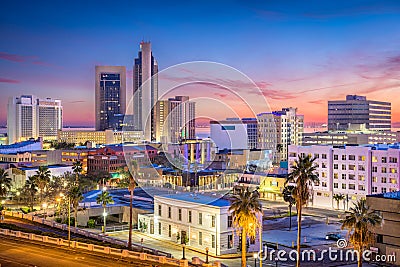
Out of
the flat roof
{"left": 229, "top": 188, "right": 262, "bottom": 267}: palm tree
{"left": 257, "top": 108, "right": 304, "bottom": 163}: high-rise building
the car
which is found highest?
{"left": 257, "top": 108, "right": 304, "bottom": 163}: high-rise building

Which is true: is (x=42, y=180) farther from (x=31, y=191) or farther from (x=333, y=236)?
(x=333, y=236)

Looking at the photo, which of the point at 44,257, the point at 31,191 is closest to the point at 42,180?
the point at 31,191

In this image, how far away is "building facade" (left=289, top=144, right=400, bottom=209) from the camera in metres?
82.6

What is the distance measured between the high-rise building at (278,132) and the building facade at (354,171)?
78.7 meters

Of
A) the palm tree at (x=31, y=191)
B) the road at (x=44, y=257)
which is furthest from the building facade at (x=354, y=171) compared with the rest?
the road at (x=44, y=257)

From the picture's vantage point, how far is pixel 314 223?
73.2 meters

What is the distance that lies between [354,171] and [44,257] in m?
59.9

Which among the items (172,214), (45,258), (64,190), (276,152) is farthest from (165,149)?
(45,258)

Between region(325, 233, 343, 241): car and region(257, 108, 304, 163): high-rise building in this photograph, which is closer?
region(325, 233, 343, 241): car

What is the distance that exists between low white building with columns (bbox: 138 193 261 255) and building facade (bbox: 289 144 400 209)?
1452 inches

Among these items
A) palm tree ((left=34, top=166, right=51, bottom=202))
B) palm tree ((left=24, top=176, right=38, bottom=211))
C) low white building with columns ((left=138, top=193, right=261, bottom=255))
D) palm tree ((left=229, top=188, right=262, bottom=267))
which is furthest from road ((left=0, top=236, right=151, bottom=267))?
palm tree ((left=34, top=166, right=51, bottom=202))

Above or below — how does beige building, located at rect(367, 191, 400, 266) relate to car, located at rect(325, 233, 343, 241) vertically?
above

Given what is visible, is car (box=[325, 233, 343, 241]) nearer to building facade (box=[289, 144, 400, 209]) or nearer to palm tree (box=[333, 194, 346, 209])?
building facade (box=[289, 144, 400, 209])

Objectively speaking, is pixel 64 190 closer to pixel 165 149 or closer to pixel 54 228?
pixel 54 228
